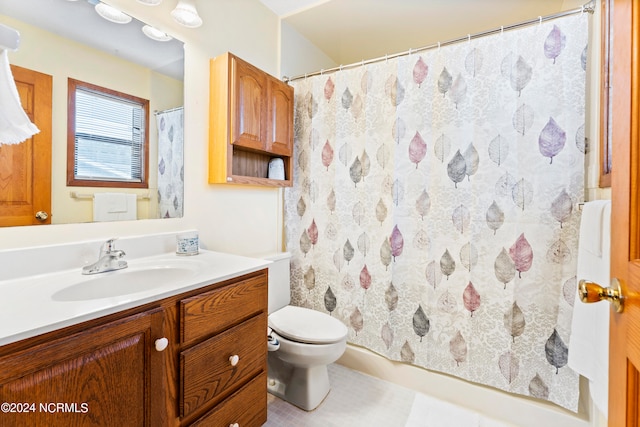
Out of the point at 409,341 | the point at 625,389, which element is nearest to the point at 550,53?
the point at 625,389

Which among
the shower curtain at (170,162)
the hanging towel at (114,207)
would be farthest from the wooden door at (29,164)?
the shower curtain at (170,162)

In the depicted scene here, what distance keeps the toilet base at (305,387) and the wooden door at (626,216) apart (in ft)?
4.04

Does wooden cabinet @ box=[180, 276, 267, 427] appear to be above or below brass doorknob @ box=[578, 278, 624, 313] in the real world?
below

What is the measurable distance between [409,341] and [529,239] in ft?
2.76

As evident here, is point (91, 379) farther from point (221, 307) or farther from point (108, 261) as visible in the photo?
point (108, 261)

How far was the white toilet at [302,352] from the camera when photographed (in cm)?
145

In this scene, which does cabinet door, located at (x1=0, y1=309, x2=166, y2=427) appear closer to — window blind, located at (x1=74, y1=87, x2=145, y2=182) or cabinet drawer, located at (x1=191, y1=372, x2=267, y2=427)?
cabinet drawer, located at (x1=191, y1=372, x2=267, y2=427)

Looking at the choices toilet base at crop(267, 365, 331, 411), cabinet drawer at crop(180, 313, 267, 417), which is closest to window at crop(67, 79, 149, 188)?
cabinet drawer at crop(180, 313, 267, 417)

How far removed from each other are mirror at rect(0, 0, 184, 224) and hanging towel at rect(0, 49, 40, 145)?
0.27 ft

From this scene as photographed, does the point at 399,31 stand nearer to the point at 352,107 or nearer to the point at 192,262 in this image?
the point at 352,107

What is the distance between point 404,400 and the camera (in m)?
1.62

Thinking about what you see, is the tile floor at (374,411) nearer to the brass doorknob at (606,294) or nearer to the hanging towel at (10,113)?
the brass doorknob at (606,294)

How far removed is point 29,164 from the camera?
1037 mm

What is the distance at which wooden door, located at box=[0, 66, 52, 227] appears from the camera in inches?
39.2
